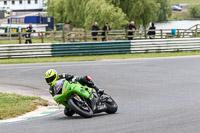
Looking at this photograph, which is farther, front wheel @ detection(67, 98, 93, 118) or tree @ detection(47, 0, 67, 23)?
tree @ detection(47, 0, 67, 23)

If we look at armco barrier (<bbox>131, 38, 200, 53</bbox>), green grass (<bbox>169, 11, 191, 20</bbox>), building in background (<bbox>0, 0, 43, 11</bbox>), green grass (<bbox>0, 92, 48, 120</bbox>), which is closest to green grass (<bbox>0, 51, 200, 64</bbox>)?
armco barrier (<bbox>131, 38, 200, 53</bbox>)

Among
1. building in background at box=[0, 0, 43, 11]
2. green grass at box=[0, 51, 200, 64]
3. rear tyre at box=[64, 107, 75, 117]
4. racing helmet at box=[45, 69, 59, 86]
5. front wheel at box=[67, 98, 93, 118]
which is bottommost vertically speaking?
green grass at box=[0, 51, 200, 64]

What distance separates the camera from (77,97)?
28.6ft

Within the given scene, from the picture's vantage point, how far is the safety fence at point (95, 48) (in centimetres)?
2717

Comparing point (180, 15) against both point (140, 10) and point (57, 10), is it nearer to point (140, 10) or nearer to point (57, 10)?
point (57, 10)

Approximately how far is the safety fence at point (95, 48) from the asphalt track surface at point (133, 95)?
570 centimetres

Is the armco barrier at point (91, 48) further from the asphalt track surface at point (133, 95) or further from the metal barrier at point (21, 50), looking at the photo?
the asphalt track surface at point (133, 95)

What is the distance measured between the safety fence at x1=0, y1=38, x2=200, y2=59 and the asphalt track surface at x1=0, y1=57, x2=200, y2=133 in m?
5.70

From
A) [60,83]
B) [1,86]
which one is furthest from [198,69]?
[60,83]

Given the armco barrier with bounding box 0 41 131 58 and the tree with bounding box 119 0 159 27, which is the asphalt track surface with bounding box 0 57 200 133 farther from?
the tree with bounding box 119 0 159 27

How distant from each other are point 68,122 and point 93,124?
2.12 feet

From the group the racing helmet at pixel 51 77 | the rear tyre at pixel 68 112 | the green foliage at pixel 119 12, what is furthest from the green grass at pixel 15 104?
the green foliage at pixel 119 12

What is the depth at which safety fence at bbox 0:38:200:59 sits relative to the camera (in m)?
27.2

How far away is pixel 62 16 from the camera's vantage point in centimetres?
7744
